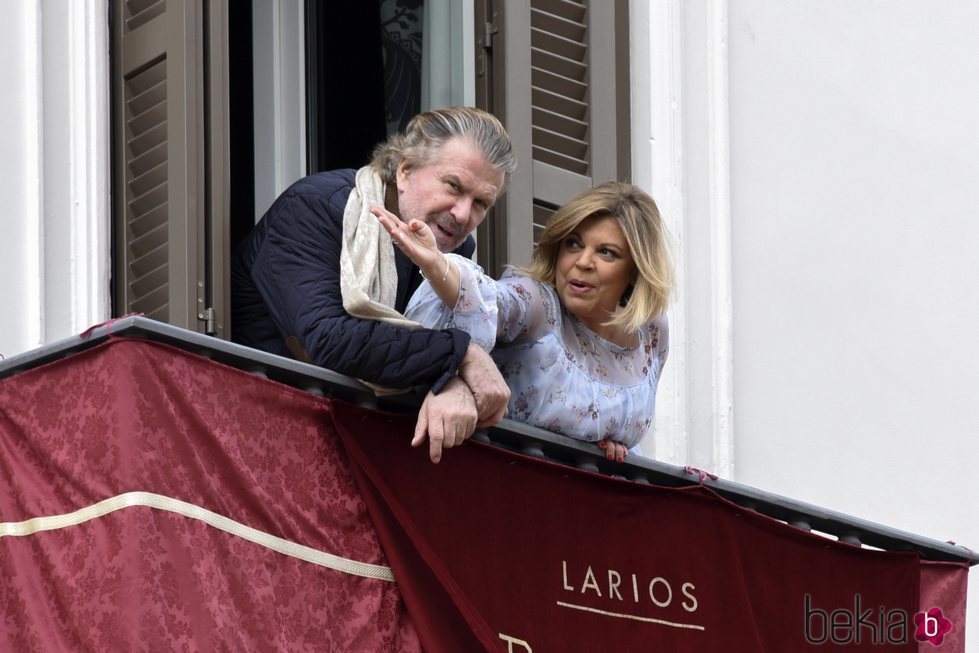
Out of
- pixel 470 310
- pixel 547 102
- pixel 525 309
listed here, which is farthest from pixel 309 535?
pixel 547 102

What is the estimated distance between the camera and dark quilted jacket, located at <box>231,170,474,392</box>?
15.5ft

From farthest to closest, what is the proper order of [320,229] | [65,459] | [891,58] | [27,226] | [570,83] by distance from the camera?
[891,58], [570,83], [27,226], [320,229], [65,459]

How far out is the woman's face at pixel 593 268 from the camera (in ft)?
17.0

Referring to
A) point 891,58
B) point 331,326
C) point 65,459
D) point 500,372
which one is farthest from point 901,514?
point 65,459

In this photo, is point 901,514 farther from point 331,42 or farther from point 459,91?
point 331,42

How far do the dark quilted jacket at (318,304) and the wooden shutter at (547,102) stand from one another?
711 millimetres

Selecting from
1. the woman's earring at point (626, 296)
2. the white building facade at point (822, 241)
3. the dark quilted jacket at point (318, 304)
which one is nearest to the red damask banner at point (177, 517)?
the dark quilted jacket at point (318, 304)

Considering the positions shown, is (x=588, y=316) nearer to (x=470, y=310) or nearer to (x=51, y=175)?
(x=470, y=310)

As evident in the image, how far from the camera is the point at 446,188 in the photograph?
5109 millimetres

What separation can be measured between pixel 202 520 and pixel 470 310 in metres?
0.73

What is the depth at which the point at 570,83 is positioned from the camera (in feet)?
20.8

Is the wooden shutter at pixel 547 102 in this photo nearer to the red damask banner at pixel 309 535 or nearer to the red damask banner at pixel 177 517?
the red damask banner at pixel 309 535

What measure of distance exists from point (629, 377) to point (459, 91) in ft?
4.65

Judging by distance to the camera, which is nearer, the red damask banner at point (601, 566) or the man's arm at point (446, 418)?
the man's arm at point (446, 418)
